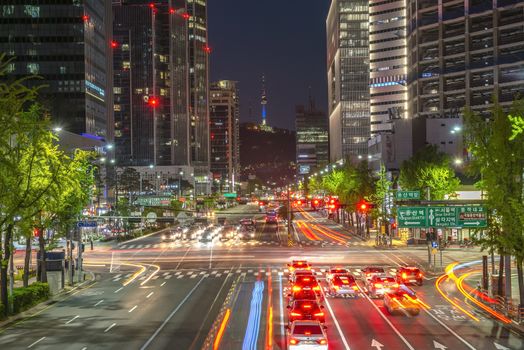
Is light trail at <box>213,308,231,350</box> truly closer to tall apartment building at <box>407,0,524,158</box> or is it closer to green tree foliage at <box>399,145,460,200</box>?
green tree foliage at <box>399,145,460,200</box>

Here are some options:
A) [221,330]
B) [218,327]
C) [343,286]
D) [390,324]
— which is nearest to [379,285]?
[343,286]

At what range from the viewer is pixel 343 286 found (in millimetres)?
45375

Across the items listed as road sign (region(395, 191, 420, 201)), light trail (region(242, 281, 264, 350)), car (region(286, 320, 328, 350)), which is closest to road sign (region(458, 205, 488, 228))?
road sign (region(395, 191, 420, 201))

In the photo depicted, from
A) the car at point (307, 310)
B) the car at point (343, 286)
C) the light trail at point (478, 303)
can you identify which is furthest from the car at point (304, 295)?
the light trail at point (478, 303)

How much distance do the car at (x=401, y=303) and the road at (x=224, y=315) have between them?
41 centimetres

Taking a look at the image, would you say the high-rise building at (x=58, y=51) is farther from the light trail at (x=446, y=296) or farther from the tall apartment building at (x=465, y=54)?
the light trail at (x=446, y=296)

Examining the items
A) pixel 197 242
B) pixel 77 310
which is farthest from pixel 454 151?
pixel 77 310

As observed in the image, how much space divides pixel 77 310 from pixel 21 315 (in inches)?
132

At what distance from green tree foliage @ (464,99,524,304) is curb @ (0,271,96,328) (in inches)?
1115

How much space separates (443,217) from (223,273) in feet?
66.4

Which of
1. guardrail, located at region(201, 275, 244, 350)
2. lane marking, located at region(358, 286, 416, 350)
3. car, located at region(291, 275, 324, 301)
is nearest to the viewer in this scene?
guardrail, located at region(201, 275, 244, 350)

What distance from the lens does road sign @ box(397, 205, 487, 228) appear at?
2010 inches

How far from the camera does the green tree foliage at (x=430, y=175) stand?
86.2 metres

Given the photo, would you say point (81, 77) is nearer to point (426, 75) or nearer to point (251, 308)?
point (426, 75)
